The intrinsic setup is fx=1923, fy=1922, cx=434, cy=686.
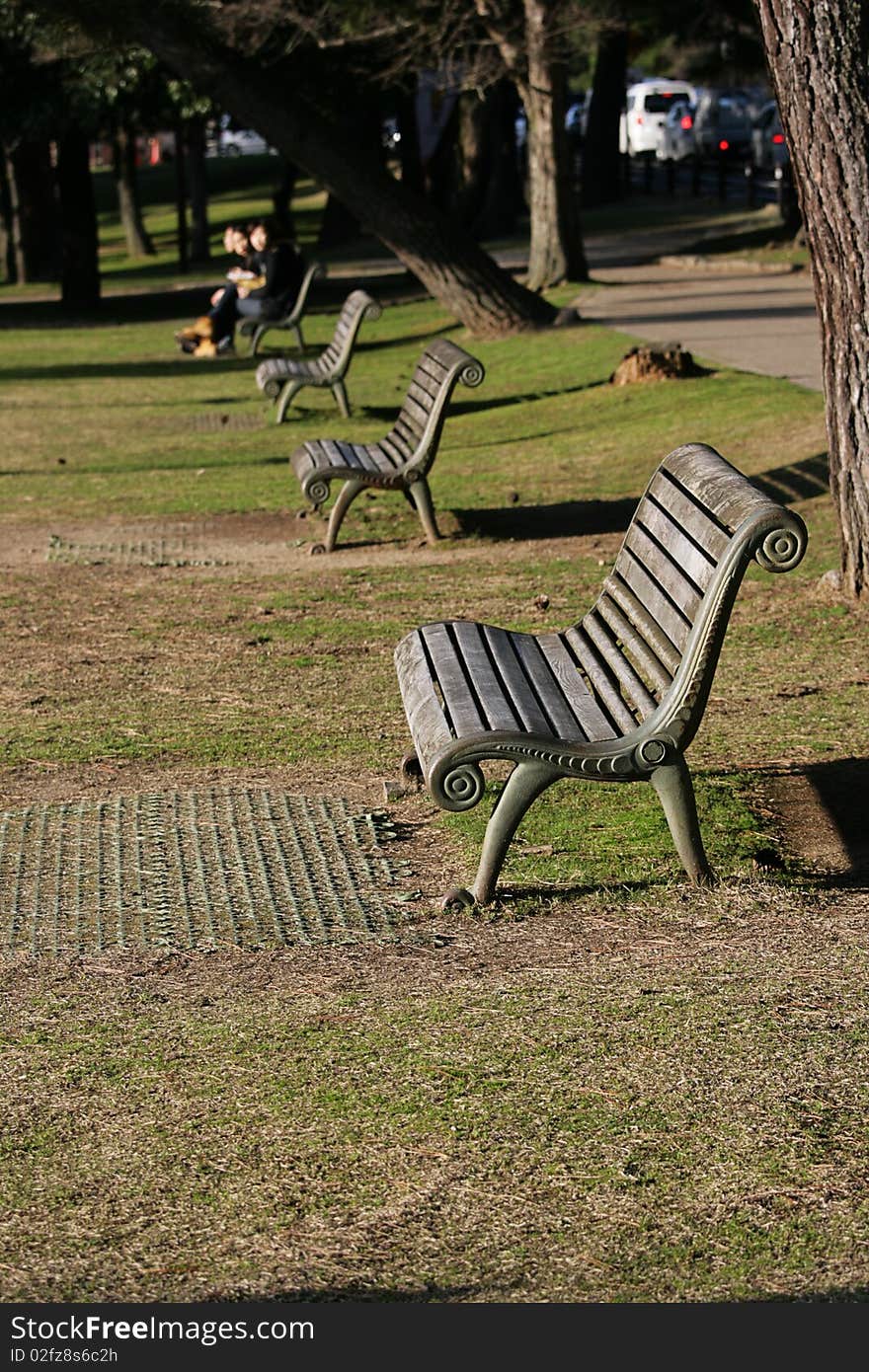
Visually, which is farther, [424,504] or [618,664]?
[424,504]

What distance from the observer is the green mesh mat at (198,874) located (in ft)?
16.6

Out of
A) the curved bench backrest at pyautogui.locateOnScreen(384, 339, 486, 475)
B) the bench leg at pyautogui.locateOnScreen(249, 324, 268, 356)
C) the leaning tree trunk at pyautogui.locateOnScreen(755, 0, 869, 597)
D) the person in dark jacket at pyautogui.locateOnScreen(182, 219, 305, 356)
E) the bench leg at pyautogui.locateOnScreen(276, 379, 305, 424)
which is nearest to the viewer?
the leaning tree trunk at pyautogui.locateOnScreen(755, 0, 869, 597)

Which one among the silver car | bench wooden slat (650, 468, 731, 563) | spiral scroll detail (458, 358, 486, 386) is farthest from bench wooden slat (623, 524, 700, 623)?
the silver car

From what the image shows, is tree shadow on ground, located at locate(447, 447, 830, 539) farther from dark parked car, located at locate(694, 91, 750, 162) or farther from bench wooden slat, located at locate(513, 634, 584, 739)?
dark parked car, located at locate(694, 91, 750, 162)

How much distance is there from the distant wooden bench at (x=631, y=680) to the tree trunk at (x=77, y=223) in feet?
85.2

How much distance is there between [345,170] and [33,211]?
2103cm

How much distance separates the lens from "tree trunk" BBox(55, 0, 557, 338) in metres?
20.5

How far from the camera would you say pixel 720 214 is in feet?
127

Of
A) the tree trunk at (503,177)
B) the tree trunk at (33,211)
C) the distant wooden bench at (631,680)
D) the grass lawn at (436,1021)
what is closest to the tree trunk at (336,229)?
the tree trunk at (503,177)

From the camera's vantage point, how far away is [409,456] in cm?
1037

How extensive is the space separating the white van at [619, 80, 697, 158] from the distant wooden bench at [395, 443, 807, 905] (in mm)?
54430

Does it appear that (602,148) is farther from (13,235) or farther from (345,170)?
(345,170)

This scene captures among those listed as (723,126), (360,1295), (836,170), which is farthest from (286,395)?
(723,126)

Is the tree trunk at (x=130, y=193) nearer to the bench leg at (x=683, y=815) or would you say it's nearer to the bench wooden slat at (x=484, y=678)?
the bench wooden slat at (x=484, y=678)
